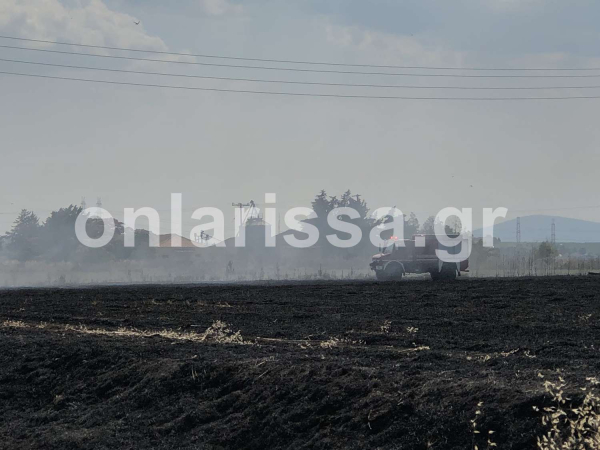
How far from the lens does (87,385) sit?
1075 cm

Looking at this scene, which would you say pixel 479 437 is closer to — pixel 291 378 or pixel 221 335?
pixel 291 378

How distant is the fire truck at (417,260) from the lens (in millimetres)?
37219

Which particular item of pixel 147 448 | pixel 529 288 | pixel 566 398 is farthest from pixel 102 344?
pixel 529 288

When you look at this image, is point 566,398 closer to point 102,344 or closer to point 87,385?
point 87,385

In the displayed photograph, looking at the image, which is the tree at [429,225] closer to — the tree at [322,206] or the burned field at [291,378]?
the tree at [322,206]

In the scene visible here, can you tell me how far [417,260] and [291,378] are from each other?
29.0m

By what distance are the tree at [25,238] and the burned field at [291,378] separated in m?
51.1

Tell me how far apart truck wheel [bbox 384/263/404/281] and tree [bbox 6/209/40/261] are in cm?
3928

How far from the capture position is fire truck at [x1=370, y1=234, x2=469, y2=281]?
37219 millimetres

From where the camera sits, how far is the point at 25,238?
69375 mm

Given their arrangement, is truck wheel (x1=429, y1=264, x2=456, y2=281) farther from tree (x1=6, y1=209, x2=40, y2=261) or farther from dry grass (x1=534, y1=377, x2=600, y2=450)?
tree (x1=6, y1=209, x2=40, y2=261)

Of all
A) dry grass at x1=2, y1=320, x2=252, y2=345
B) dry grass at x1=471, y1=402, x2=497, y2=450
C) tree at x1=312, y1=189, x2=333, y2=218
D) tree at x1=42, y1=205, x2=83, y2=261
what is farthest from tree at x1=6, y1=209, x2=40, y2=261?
dry grass at x1=471, y1=402, x2=497, y2=450

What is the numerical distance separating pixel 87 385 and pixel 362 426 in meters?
4.68

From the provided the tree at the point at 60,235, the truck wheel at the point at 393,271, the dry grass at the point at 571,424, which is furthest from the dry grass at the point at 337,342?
the tree at the point at 60,235
